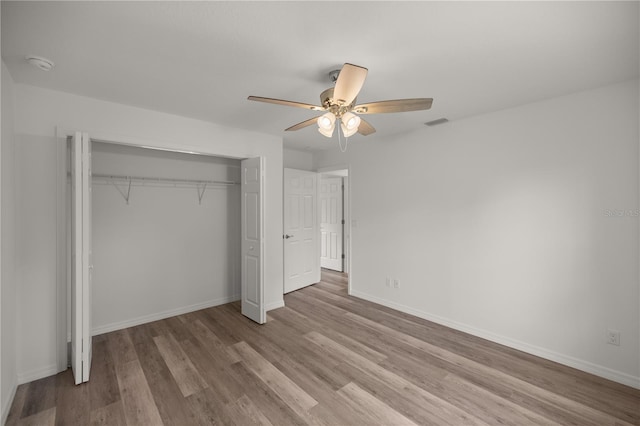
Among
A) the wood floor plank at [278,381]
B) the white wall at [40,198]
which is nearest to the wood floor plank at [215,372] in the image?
the wood floor plank at [278,381]

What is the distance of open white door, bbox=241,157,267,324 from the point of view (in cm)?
346

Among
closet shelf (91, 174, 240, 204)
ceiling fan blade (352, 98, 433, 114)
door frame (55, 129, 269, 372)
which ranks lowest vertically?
door frame (55, 129, 269, 372)

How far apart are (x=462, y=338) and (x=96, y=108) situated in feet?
14.7

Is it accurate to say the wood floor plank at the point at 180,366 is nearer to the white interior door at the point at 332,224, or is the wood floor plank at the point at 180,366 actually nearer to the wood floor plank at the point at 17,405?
the wood floor plank at the point at 17,405

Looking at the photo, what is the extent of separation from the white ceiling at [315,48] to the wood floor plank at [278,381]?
98.3 inches

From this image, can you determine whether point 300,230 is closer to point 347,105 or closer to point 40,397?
point 347,105

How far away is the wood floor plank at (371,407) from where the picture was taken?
6.26ft

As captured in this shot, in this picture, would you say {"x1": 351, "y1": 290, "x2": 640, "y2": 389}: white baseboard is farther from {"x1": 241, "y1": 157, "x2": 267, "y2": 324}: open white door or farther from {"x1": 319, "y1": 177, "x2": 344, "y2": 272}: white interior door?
{"x1": 319, "y1": 177, "x2": 344, "y2": 272}: white interior door

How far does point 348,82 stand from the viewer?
5.39 feet

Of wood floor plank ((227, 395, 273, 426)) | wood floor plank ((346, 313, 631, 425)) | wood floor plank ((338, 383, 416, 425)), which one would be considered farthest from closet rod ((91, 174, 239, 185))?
wood floor plank ((338, 383, 416, 425))

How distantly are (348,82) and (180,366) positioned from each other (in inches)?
110

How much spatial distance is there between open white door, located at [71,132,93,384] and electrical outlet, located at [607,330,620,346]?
4421 mm

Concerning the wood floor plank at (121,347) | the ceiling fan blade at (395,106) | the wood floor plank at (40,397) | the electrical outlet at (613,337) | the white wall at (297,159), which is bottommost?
the wood floor plank at (40,397)

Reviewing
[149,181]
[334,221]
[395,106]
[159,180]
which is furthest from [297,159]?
[395,106]
